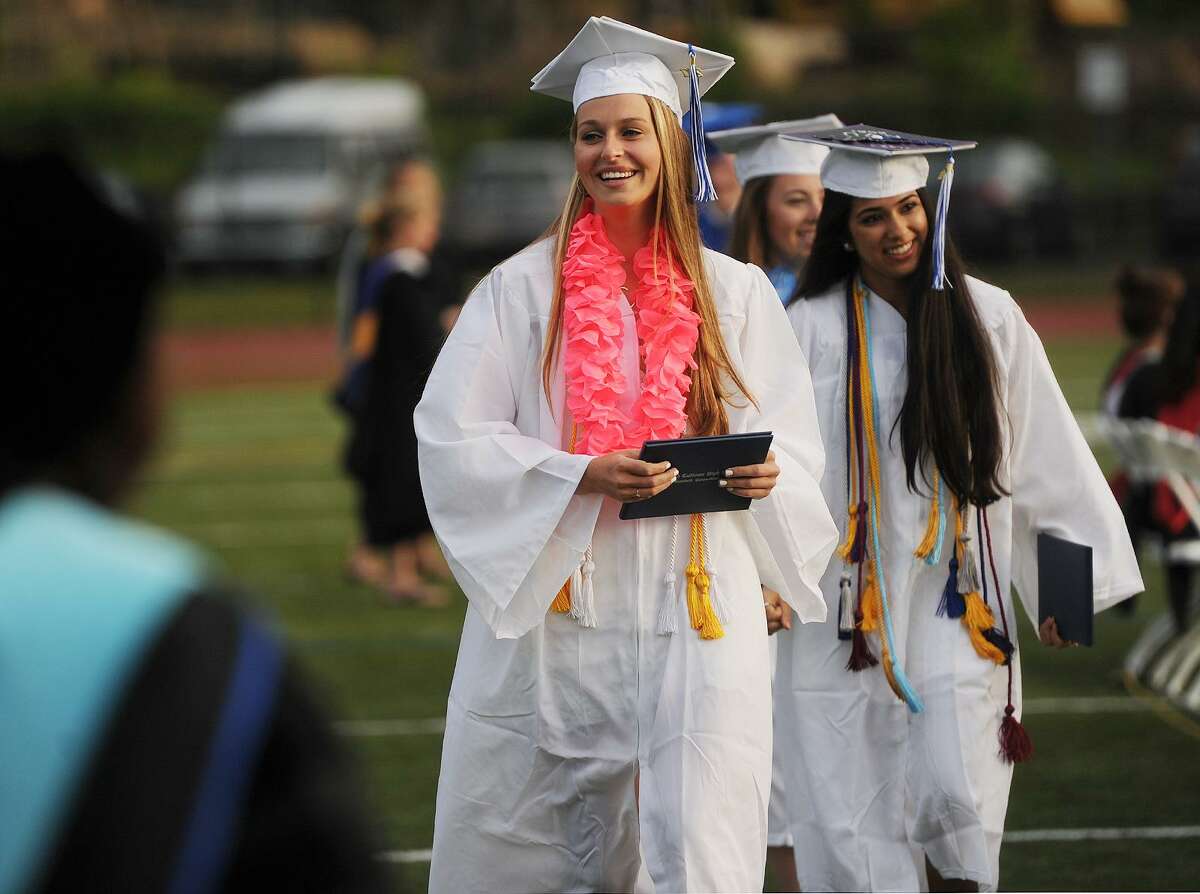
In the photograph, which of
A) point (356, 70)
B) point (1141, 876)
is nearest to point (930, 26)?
point (356, 70)

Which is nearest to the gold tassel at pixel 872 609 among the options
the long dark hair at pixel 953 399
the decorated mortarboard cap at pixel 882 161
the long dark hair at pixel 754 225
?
the long dark hair at pixel 953 399

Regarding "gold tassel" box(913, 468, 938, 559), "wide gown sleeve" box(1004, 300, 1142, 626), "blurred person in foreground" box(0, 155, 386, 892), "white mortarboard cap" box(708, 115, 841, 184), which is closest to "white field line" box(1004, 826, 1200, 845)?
"wide gown sleeve" box(1004, 300, 1142, 626)

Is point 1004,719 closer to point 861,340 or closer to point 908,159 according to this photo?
point 861,340

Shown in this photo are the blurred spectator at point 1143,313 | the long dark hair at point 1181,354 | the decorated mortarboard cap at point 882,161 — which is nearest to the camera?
the decorated mortarboard cap at point 882,161

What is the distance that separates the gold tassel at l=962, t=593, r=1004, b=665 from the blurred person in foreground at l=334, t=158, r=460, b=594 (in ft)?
16.8

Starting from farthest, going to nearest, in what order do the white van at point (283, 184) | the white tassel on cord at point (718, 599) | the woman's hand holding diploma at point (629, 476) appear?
the white van at point (283, 184), the white tassel on cord at point (718, 599), the woman's hand holding diploma at point (629, 476)

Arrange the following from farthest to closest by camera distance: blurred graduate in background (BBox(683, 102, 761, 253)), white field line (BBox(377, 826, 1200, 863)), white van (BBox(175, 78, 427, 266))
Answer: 1. white van (BBox(175, 78, 427, 266))
2. blurred graduate in background (BBox(683, 102, 761, 253))
3. white field line (BBox(377, 826, 1200, 863))

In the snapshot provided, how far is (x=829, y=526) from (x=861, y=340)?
0.71m

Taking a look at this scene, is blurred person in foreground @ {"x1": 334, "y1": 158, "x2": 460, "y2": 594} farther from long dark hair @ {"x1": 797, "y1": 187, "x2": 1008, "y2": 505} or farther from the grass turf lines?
long dark hair @ {"x1": 797, "y1": 187, "x2": 1008, "y2": 505}

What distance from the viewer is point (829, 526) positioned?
14.3 feet

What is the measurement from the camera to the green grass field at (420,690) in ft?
19.4

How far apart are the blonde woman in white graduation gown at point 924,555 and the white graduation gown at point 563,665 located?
1.95ft

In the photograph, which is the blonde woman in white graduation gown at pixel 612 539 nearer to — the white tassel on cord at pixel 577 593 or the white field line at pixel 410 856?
the white tassel on cord at pixel 577 593

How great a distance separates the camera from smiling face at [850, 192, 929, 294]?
492 cm
